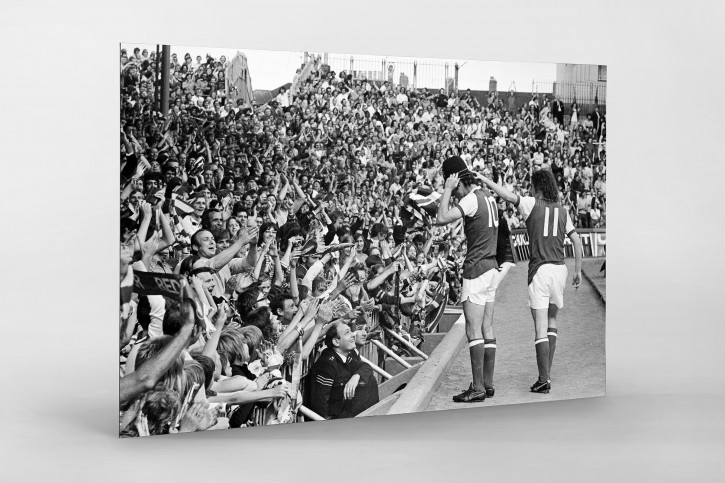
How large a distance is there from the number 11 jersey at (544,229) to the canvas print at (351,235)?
0.05 feet

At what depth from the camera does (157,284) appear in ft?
30.9

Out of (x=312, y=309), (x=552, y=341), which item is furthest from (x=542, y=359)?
(x=312, y=309)

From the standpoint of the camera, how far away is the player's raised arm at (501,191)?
10.8 metres

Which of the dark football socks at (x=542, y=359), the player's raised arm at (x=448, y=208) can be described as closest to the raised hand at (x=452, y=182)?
the player's raised arm at (x=448, y=208)

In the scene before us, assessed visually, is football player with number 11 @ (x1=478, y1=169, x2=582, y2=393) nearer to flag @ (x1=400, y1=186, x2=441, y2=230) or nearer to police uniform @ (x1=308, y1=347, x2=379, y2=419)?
flag @ (x1=400, y1=186, x2=441, y2=230)

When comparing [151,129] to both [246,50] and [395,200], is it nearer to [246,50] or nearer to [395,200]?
[246,50]

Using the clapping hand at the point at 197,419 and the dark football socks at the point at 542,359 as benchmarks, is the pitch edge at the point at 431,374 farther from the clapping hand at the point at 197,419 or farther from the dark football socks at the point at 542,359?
the clapping hand at the point at 197,419

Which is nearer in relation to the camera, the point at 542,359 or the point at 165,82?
the point at 165,82

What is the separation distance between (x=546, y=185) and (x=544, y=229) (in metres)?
0.39

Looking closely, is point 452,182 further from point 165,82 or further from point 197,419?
point 197,419

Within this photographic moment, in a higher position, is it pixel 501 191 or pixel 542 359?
pixel 501 191

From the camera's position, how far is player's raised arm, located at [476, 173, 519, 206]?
10.8 metres

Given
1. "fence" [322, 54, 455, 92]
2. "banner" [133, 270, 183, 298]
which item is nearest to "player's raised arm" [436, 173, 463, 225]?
"fence" [322, 54, 455, 92]
